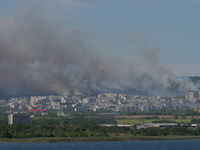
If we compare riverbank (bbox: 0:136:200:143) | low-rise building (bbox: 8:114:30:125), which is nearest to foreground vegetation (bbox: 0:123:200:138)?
riverbank (bbox: 0:136:200:143)

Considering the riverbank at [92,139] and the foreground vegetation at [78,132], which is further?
the foreground vegetation at [78,132]

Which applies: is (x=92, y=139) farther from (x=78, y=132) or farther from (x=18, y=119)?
(x=18, y=119)

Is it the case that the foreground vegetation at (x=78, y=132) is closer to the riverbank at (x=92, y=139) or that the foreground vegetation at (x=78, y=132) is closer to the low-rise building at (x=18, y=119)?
the riverbank at (x=92, y=139)

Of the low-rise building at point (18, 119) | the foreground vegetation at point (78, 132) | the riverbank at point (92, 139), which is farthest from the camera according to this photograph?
the low-rise building at point (18, 119)

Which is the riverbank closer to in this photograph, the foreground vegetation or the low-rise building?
the foreground vegetation

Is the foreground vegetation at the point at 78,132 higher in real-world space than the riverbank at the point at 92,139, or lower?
higher

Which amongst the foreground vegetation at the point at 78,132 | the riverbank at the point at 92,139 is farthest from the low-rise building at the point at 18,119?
the riverbank at the point at 92,139

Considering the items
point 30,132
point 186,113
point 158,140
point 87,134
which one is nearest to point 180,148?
point 158,140

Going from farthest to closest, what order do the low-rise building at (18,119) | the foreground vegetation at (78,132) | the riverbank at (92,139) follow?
the low-rise building at (18,119)
the foreground vegetation at (78,132)
the riverbank at (92,139)

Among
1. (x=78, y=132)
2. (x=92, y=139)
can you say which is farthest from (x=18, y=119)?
(x=92, y=139)

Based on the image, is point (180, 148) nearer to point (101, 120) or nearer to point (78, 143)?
point (78, 143)

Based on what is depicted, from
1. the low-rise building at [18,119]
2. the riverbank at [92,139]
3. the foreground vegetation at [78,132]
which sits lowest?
the riverbank at [92,139]
